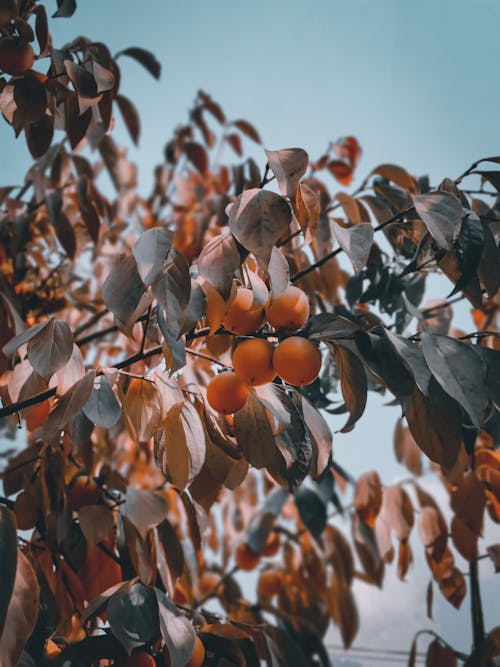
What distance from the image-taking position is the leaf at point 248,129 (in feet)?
5.43

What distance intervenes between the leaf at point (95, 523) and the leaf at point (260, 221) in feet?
1.37

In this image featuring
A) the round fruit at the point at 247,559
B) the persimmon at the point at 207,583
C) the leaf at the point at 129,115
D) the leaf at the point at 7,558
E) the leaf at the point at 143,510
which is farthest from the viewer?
the persimmon at the point at 207,583

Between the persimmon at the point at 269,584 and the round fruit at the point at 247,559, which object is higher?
the round fruit at the point at 247,559

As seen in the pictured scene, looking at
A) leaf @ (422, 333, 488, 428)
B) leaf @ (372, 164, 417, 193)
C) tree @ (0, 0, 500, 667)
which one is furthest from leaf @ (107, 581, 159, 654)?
leaf @ (372, 164, 417, 193)

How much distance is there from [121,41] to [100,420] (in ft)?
3.81

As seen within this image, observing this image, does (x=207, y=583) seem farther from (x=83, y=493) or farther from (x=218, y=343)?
(x=218, y=343)

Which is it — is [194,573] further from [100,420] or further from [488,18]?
[488,18]

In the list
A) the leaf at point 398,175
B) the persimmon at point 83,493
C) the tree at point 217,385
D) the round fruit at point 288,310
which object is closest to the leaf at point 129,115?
the tree at point 217,385

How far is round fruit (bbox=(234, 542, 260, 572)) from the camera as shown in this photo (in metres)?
1.38

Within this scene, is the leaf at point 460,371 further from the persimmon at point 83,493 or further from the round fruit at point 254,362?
the persimmon at point 83,493

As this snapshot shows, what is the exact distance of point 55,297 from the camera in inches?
51.4

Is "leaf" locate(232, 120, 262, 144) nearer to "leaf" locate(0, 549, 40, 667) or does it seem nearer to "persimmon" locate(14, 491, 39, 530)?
"persimmon" locate(14, 491, 39, 530)

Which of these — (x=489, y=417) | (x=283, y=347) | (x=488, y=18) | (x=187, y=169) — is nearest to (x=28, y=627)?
(x=283, y=347)

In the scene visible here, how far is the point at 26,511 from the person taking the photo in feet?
2.65
